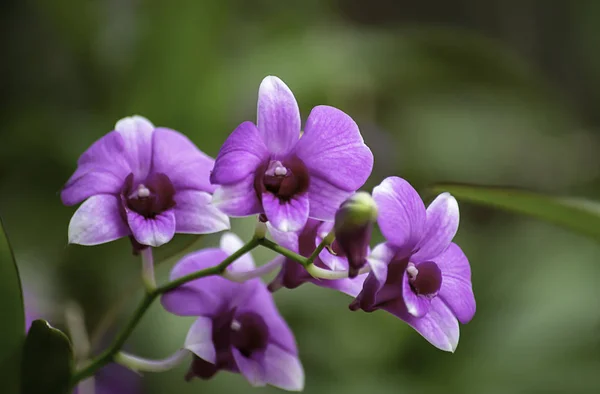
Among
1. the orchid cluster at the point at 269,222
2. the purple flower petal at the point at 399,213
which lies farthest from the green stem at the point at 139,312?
the purple flower petal at the point at 399,213

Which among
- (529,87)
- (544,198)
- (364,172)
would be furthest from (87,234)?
(529,87)

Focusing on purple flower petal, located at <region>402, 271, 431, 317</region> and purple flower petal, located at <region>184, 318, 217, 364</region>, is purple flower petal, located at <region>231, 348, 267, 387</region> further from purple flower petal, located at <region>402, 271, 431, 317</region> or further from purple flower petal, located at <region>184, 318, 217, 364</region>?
purple flower petal, located at <region>402, 271, 431, 317</region>

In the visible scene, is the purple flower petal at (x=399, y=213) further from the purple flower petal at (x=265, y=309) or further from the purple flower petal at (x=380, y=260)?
the purple flower petal at (x=265, y=309)

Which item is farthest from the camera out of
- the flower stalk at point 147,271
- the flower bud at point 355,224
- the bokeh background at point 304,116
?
the bokeh background at point 304,116

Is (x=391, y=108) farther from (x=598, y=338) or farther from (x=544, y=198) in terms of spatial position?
(x=544, y=198)

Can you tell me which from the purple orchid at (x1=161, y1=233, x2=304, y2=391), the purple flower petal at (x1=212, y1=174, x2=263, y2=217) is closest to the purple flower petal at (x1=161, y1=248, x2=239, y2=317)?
the purple orchid at (x1=161, y1=233, x2=304, y2=391)
